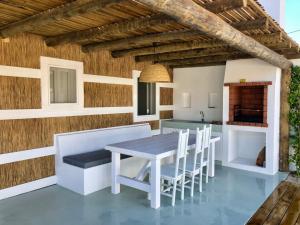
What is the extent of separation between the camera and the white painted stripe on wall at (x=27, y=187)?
12.3 ft

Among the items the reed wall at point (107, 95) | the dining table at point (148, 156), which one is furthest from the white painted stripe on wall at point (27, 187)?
the reed wall at point (107, 95)

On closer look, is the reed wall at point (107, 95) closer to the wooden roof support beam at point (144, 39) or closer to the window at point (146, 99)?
the window at point (146, 99)

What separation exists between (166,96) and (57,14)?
440 cm

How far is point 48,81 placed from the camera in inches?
166

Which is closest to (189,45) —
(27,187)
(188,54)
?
(188,54)

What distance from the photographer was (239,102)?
5859mm

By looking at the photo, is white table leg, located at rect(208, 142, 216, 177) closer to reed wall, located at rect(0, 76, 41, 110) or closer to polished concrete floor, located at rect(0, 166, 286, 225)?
polished concrete floor, located at rect(0, 166, 286, 225)

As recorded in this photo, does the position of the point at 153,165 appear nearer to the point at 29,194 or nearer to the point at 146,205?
the point at 146,205

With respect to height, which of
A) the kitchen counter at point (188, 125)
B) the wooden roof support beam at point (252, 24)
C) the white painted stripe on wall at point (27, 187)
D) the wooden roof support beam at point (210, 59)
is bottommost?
the white painted stripe on wall at point (27, 187)

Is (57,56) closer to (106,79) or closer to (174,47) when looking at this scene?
(106,79)

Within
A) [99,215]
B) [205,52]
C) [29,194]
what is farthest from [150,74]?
[29,194]

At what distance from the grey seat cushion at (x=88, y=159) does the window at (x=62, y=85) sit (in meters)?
0.99

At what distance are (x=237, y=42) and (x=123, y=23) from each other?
1412 mm

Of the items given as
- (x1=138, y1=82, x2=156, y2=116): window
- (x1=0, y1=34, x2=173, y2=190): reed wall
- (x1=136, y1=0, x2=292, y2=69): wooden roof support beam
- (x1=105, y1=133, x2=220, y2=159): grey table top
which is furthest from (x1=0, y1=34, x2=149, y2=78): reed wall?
(x1=136, y1=0, x2=292, y2=69): wooden roof support beam
